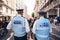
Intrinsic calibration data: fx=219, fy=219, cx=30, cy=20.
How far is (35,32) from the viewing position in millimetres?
6629

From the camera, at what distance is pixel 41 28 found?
21.9 feet

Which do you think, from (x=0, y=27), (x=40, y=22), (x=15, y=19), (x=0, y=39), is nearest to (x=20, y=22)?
(x=15, y=19)

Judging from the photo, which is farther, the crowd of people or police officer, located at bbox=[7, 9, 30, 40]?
police officer, located at bbox=[7, 9, 30, 40]

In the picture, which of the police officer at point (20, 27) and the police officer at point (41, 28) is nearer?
the police officer at point (41, 28)

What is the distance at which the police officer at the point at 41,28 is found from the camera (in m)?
6.60

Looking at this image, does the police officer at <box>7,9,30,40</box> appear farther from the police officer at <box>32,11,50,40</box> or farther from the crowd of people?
the police officer at <box>32,11,50,40</box>

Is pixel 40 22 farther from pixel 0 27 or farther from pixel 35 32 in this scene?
pixel 0 27

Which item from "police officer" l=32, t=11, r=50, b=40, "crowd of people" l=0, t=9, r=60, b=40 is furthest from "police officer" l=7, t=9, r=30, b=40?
"police officer" l=32, t=11, r=50, b=40

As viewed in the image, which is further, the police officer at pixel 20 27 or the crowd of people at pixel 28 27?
the police officer at pixel 20 27

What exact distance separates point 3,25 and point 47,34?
1347 centimetres

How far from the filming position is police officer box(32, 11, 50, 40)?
6598 millimetres

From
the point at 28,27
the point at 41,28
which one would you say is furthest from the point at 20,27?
the point at 41,28

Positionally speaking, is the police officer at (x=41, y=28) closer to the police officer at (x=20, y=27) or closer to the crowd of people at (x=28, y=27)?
the crowd of people at (x=28, y=27)

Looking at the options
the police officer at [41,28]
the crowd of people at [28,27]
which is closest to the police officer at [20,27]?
the crowd of people at [28,27]
